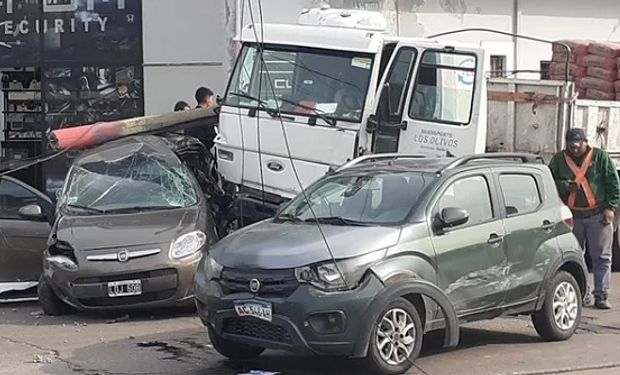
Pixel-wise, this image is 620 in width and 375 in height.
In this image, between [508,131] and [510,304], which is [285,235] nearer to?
[510,304]

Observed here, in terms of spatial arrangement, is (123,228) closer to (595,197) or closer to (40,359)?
(40,359)

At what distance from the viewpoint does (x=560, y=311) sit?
936 cm

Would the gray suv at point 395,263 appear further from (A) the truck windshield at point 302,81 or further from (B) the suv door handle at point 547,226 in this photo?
(A) the truck windshield at point 302,81

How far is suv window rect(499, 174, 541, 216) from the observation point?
9.11 meters

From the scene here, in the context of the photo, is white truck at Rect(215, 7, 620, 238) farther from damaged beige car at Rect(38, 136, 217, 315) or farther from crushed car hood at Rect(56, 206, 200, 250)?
crushed car hood at Rect(56, 206, 200, 250)

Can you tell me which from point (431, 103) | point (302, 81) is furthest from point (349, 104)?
point (431, 103)

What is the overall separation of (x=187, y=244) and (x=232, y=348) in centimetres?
230

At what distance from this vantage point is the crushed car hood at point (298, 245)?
7844 millimetres

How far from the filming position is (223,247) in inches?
331

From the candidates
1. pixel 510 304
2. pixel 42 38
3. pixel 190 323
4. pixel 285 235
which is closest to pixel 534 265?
pixel 510 304

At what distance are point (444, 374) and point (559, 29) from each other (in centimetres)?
1317

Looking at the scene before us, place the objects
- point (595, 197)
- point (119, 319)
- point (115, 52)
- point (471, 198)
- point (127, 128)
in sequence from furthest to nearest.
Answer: point (115, 52) → point (127, 128) → point (595, 197) → point (119, 319) → point (471, 198)

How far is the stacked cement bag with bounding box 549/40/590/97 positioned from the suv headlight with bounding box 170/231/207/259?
5.71 m

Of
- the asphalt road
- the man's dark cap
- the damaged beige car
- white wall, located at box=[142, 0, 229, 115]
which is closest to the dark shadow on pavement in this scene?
the asphalt road
